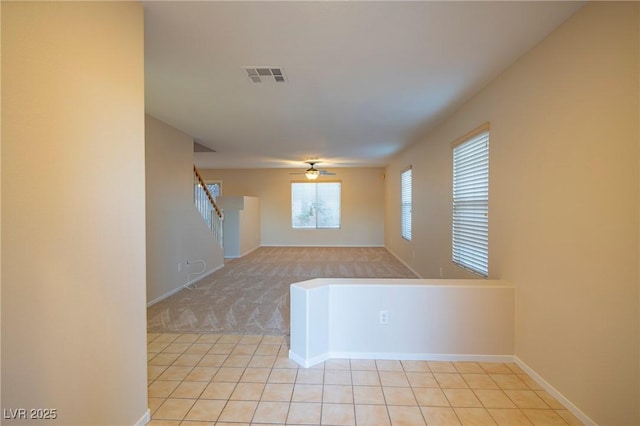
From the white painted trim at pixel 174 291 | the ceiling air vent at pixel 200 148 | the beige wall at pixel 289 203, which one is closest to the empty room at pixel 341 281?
the white painted trim at pixel 174 291

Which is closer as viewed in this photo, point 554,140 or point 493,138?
point 554,140

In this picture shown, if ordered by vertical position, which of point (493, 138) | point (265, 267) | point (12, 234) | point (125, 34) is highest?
point (125, 34)

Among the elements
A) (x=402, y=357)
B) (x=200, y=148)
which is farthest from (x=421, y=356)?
(x=200, y=148)

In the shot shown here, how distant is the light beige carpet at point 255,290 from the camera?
3.55 meters

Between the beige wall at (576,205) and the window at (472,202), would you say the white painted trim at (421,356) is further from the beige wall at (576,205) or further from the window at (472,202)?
the window at (472,202)

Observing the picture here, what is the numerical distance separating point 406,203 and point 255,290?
401 cm

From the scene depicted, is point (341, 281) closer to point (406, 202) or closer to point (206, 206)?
point (206, 206)

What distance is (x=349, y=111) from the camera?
393 centimetres

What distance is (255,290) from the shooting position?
5000 mm

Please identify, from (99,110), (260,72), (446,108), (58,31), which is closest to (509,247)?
(446,108)

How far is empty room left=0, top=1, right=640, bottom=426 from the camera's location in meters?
1.29

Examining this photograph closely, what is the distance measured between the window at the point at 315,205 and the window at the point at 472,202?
21.0 ft

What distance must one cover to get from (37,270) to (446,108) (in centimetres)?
403

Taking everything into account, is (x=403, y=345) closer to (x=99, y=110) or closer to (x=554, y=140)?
(x=554, y=140)
